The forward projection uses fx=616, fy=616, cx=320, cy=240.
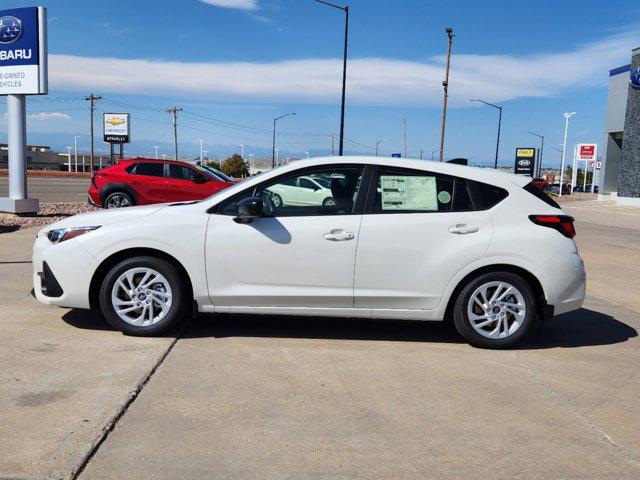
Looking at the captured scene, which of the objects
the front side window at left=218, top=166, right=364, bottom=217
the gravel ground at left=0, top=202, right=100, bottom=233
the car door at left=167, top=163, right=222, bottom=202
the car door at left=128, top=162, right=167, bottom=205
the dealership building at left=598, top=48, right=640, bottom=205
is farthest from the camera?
the dealership building at left=598, top=48, right=640, bottom=205

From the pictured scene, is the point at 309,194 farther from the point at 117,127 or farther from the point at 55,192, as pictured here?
the point at 117,127

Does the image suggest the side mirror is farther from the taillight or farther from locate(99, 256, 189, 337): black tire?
the taillight

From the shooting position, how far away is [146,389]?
13.6 feet

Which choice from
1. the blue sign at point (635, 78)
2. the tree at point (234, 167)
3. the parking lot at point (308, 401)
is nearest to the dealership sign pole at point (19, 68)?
the parking lot at point (308, 401)

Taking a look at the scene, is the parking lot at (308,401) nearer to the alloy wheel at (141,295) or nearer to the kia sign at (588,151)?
the alloy wheel at (141,295)

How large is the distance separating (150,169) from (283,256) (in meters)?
12.9

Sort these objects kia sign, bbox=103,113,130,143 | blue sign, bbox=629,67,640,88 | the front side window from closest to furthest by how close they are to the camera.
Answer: the front side window, kia sign, bbox=103,113,130,143, blue sign, bbox=629,67,640,88

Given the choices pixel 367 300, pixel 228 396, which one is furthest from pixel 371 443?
pixel 367 300

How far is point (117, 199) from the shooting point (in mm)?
16844

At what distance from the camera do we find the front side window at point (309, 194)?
531cm

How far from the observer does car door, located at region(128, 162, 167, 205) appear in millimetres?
16906

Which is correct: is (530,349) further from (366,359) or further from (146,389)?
(146,389)

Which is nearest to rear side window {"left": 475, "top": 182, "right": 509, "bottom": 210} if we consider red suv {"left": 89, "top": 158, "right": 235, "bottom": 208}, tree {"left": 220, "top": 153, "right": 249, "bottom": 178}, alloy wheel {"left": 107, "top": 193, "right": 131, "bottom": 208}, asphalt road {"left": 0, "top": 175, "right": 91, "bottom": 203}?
red suv {"left": 89, "top": 158, "right": 235, "bottom": 208}

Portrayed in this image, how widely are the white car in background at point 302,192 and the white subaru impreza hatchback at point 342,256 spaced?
20mm
